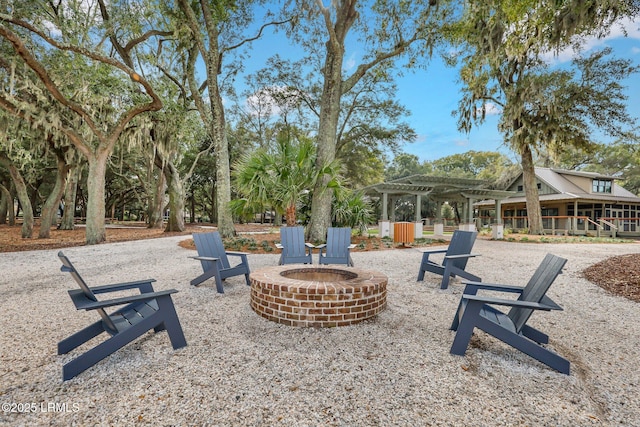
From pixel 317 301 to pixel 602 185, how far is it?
27.3 meters

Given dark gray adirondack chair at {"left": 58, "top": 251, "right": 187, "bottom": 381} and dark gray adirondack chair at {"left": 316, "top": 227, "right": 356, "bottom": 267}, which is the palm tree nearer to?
dark gray adirondack chair at {"left": 316, "top": 227, "right": 356, "bottom": 267}

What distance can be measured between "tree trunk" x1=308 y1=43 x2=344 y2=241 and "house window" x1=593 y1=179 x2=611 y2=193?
21757 millimetres

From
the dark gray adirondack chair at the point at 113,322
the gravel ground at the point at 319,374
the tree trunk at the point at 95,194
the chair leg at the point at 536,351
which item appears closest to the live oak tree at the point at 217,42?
the tree trunk at the point at 95,194

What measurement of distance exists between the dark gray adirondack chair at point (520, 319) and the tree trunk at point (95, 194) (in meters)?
11.2

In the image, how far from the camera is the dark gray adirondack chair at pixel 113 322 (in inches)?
82.8

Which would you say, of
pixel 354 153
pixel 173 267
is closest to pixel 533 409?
pixel 173 267

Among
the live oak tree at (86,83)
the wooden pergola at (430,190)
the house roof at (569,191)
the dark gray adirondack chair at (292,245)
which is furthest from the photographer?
the house roof at (569,191)

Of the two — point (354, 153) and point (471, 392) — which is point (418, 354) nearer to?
point (471, 392)

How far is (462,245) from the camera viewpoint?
5.09 m

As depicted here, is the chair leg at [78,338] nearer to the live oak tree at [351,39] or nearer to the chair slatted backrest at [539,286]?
the chair slatted backrest at [539,286]

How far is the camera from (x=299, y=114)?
20.5m

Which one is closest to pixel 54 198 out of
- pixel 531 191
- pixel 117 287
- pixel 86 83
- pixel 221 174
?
pixel 86 83

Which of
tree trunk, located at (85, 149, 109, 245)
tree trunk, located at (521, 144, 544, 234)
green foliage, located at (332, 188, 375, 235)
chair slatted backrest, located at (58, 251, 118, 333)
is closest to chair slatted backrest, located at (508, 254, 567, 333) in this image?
chair slatted backrest, located at (58, 251, 118, 333)

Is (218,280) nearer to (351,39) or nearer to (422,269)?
(422,269)
